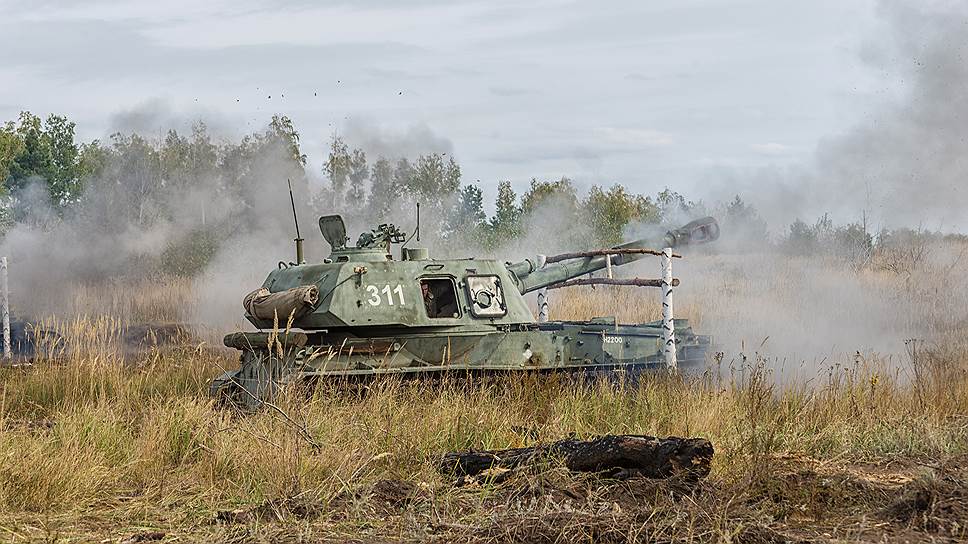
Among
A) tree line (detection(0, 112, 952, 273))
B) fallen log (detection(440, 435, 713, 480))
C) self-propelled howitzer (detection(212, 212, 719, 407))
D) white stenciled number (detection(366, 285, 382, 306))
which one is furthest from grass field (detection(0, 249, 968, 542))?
tree line (detection(0, 112, 952, 273))

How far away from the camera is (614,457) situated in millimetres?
7602

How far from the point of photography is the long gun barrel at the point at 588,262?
1405cm

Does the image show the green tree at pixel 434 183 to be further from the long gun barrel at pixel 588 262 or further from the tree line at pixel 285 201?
the long gun barrel at pixel 588 262

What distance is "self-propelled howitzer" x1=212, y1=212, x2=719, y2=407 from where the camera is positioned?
436 inches

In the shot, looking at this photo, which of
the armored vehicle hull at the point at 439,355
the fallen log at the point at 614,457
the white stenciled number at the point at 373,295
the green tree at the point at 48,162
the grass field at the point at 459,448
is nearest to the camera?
the grass field at the point at 459,448

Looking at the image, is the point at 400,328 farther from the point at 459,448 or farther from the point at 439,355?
the point at 459,448

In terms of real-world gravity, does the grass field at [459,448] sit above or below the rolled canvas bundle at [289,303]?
below

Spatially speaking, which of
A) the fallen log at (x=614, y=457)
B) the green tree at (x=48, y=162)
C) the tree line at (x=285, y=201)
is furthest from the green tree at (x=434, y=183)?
the fallen log at (x=614, y=457)

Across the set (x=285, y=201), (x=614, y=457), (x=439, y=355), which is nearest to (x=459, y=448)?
(x=614, y=457)

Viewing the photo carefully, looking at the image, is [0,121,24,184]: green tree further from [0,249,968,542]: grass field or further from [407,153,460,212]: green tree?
[0,249,968,542]: grass field

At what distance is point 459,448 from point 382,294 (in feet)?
9.43

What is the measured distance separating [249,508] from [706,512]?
2.51 metres

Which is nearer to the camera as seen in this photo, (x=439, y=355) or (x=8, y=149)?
(x=439, y=355)

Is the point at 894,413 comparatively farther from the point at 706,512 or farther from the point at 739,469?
the point at 706,512
